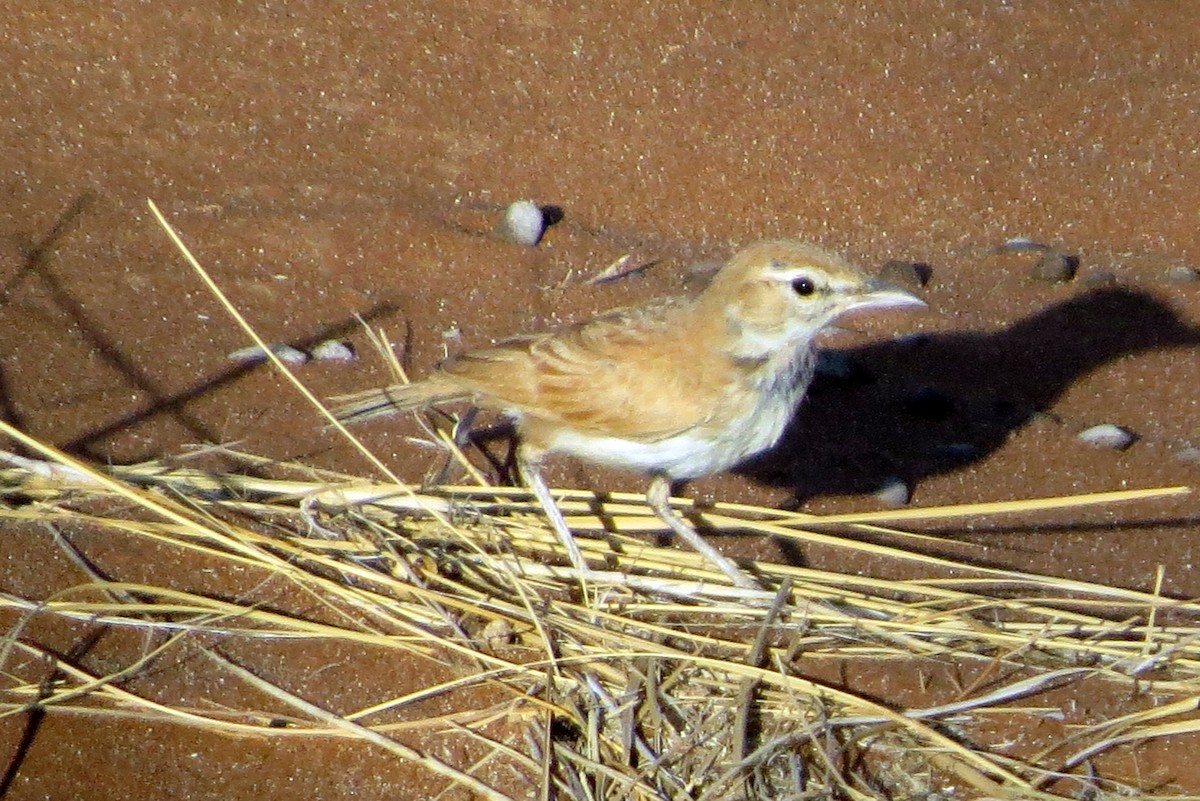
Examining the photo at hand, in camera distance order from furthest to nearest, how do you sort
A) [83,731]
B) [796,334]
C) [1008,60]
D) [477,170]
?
[1008,60], [477,170], [796,334], [83,731]

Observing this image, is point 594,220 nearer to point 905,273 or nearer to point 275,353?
point 905,273

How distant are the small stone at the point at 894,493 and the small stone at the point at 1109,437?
2.49 ft

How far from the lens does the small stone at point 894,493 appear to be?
4848mm

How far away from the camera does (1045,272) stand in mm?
5938

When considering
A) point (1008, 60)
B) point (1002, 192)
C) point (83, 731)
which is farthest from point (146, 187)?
point (1008, 60)

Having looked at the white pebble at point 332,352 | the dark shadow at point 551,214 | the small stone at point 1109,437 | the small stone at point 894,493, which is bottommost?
the small stone at point 894,493

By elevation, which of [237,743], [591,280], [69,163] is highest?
[69,163]

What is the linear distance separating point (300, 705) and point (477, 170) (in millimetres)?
3079

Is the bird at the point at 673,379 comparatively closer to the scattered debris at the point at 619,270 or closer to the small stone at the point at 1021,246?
the scattered debris at the point at 619,270

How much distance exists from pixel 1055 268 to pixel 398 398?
2.94 meters

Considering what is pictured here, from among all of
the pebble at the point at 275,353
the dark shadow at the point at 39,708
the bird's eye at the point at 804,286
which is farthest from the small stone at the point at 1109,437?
the dark shadow at the point at 39,708

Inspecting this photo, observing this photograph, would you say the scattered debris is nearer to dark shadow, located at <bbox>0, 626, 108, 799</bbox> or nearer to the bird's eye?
the bird's eye

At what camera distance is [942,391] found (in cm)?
538

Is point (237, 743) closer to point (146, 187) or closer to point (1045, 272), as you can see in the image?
point (146, 187)
